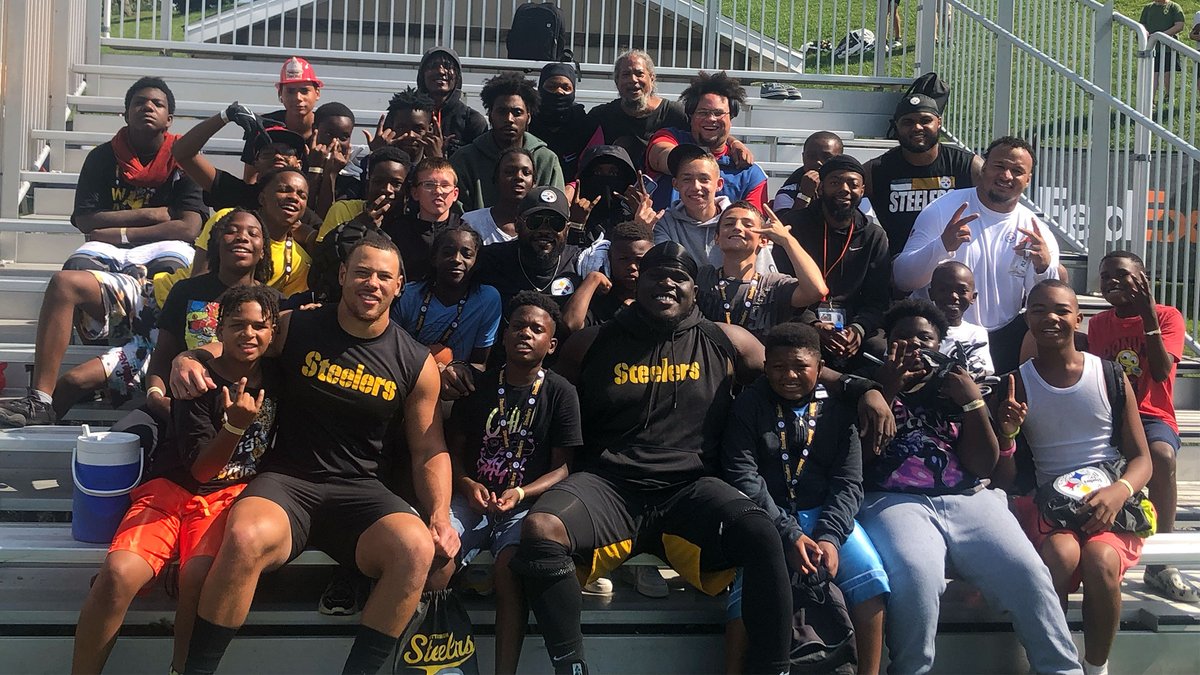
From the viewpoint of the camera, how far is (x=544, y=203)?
5285 mm

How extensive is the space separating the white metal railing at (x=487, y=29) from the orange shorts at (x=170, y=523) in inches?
231

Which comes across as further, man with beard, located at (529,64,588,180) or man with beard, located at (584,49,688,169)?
man with beard, located at (529,64,588,180)

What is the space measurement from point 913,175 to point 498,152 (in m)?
2.31

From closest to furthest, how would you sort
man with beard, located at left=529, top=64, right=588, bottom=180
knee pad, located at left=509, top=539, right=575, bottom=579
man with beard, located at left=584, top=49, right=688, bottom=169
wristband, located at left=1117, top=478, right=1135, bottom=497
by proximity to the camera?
knee pad, located at left=509, top=539, right=575, bottom=579, wristband, located at left=1117, top=478, right=1135, bottom=497, man with beard, located at left=584, top=49, right=688, bottom=169, man with beard, located at left=529, top=64, right=588, bottom=180

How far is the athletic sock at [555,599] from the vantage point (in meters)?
4.25

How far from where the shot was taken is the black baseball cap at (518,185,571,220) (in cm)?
527

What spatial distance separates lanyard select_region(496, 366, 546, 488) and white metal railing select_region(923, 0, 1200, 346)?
4.24m

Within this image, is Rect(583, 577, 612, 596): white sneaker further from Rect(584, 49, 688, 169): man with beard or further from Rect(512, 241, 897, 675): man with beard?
Rect(584, 49, 688, 169): man with beard

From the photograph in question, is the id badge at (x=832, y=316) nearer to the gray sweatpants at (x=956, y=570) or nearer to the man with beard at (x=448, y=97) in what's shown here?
the gray sweatpants at (x=956, y=570)

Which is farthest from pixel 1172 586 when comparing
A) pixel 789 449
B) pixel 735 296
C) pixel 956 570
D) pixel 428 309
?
pixel 428 309

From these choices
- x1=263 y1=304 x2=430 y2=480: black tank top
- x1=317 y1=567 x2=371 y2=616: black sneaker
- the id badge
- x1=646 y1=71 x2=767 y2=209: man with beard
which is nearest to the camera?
x1=263 y1=304 x2=430 y2=480: black tank top

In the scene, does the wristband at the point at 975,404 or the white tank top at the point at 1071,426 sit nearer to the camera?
the wristband at the point at 975,404

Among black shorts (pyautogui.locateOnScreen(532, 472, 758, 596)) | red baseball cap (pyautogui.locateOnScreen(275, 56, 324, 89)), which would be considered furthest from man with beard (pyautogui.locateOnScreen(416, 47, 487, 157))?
black shorts (pyautogui.locateOnScreen(532, 472, 758, 596))

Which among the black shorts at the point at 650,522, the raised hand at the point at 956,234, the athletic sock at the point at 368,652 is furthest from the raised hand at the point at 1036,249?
the athletic sock at the point at 368,652
